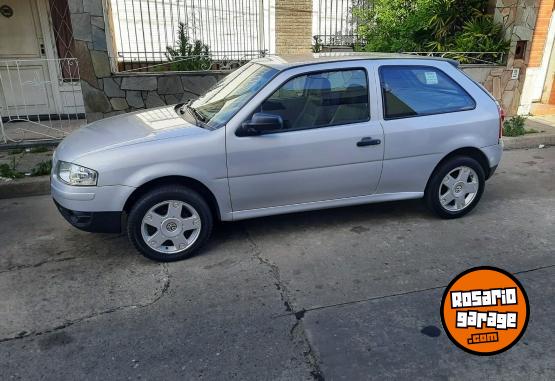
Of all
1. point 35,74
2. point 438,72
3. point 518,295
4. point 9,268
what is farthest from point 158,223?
point 35,74

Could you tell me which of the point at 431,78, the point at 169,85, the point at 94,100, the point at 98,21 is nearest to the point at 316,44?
the point at 169,85

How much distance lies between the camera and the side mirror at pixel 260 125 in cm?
386

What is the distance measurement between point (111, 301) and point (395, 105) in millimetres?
3007

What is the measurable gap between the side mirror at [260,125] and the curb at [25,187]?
10.3 feet

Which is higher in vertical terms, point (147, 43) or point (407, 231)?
point (147, 43)

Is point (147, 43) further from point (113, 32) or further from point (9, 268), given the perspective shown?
point (9, 268)

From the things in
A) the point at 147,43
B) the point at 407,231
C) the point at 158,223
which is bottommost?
the point at 407,231

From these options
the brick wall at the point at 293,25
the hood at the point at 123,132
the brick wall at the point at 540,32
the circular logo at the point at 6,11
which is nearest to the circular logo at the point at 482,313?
the hood at the point at 123,132

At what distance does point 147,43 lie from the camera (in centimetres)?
825

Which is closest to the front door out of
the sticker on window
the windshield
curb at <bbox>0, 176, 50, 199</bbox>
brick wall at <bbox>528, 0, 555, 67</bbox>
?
curb at <bbox>0, 176, 50, 199</bbox>

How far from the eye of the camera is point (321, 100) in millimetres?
4168

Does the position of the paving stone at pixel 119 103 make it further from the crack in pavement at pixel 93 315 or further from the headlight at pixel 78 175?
the crack in pavement at pixel 93 315

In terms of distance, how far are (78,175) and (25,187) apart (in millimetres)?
2369

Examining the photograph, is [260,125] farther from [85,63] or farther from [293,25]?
[293,25]
